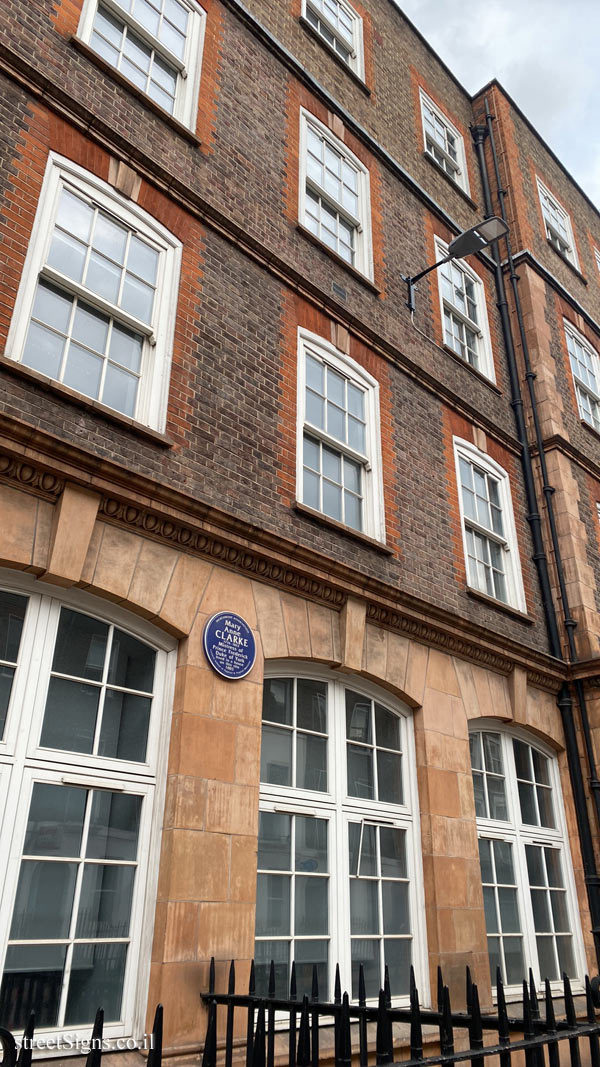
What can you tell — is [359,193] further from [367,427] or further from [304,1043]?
[304,1043]

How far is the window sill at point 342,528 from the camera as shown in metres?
7.26

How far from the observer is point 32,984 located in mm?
4461

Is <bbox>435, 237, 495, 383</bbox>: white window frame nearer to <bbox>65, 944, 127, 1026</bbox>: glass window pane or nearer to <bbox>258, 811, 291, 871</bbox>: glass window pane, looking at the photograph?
<bbox>258, 811, 291, 871</bbox>: glass window pane

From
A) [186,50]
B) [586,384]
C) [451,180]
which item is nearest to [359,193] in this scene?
[186,50]

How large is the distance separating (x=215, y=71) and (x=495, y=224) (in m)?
4.12

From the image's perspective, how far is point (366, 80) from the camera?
39.8 ft

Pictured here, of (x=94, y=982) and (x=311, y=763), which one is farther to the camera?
(x=311, y=763)

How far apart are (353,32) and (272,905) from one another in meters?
12.9

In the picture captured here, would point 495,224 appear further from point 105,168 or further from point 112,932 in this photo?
point 112,932

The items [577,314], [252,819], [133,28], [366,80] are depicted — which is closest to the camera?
[252,819]

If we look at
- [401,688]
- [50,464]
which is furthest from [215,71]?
[401,688]

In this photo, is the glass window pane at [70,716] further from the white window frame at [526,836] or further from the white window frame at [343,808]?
the white window frame at [526,836]

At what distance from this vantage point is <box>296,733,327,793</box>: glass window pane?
6.52 m

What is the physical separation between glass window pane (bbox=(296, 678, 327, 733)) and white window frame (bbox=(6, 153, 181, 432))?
2649 mm
